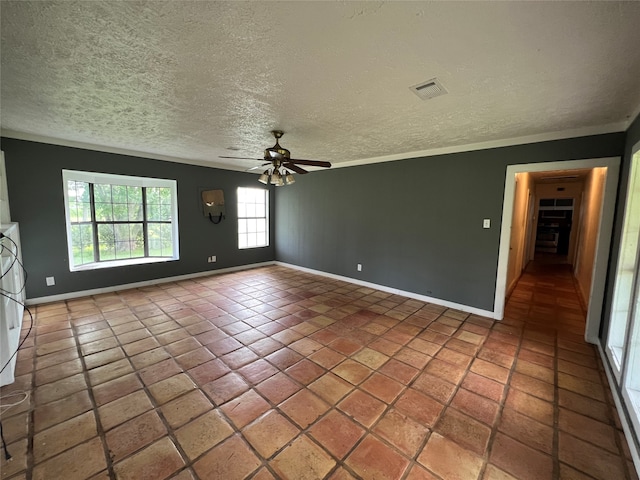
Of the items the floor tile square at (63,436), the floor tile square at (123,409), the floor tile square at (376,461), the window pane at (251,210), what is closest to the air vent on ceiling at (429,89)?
the floor tile square at (376,461)

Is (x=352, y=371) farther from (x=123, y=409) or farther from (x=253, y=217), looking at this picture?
(x=253, y=217)

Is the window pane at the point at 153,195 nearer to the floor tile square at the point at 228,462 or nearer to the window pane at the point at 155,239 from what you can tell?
the window pane at the point at 155,239

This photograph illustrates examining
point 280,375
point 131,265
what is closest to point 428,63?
point 280,375

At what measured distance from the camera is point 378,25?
4.35ft

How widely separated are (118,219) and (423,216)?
5.18 m

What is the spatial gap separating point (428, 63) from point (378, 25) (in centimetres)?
52

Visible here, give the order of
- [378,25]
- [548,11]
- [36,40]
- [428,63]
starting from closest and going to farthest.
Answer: [548,11] < [378,25] < [36,40] < [428,63]

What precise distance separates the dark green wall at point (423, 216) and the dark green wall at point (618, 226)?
0.76 feet

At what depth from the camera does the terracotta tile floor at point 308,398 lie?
1.45m

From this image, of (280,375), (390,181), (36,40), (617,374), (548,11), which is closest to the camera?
(548,11)

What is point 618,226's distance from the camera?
8.39 feet

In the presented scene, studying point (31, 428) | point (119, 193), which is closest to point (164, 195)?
point (119, 193)

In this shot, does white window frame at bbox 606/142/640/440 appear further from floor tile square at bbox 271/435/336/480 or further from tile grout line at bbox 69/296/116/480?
tile grout line at bbox 69/296/116/480

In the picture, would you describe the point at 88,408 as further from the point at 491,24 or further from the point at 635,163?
the point at 635,163
